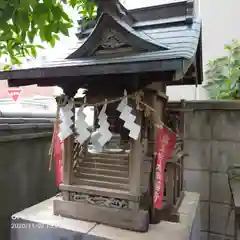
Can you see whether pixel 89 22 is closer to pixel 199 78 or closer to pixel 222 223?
pixel 199 78

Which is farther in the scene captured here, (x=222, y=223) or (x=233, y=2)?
(x=233, y=2)

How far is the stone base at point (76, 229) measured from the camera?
1688 millimetres

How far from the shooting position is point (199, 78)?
7.96 feet

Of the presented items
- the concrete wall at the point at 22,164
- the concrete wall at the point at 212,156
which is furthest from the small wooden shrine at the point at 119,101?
the concrete wall at the point at 212,156

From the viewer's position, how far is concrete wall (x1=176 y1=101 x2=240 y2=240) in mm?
2738

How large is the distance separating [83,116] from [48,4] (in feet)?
2.37

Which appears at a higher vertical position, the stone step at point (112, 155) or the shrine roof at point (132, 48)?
the shrine roof at point (132, 48)

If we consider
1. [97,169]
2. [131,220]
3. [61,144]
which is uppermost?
[61,144]

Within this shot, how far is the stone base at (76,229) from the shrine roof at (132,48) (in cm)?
99

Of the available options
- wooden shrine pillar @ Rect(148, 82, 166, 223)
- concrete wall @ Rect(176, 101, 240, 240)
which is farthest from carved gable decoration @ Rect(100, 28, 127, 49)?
concrete wall @ Rect(176, 101, 240, 240)

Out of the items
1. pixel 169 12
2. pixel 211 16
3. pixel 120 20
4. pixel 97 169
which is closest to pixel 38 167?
pixel 97 169

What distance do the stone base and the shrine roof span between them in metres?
0.99
